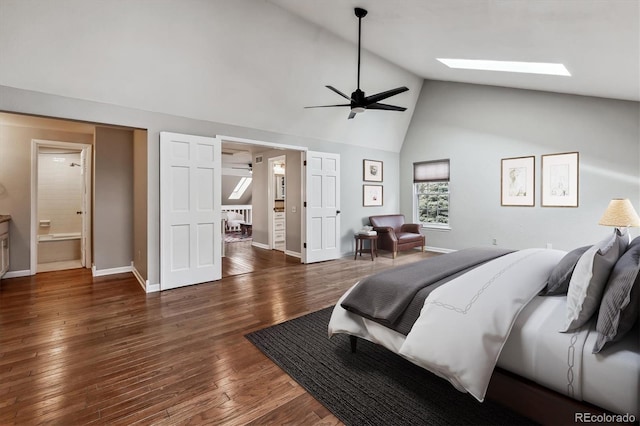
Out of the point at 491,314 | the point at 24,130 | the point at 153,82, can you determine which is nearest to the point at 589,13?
the point at 491,314

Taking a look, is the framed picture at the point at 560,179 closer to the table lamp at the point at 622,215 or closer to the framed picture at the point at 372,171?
the table lamp at the point at 622,215

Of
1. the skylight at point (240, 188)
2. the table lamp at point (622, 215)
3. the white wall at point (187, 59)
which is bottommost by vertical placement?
the table lamp at point (622, 215)

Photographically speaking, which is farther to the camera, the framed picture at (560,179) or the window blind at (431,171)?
the window blind at (431,171)

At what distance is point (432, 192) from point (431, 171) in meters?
0.52

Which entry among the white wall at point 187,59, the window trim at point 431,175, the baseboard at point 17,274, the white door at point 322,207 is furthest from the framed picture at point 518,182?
the baseboard at point 17,274

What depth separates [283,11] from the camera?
3916 millimetres

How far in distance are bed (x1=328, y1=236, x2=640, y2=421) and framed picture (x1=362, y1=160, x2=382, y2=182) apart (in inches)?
196

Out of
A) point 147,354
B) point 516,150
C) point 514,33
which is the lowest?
point 147,354

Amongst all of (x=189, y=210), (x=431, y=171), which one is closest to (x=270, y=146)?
(x=189, y=210)

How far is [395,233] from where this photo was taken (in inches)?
264

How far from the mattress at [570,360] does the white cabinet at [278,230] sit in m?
5.92

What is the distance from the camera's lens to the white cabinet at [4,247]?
431 cm

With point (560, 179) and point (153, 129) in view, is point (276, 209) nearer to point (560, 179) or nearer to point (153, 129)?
point (153, 129)

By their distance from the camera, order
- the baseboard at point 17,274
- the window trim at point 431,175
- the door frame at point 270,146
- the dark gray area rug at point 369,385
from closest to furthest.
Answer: the dark gray area rug at point 369,385
the baseboard at point 17,274
the door frame at point 270,146
the window trim at point 431,175
